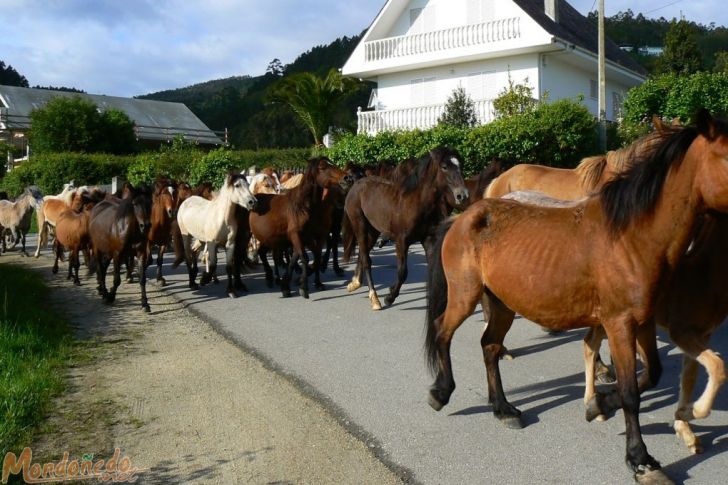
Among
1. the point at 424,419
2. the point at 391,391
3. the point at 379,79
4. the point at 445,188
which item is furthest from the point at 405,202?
the point at 379,79

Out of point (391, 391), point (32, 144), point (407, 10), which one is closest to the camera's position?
point (391, 391)

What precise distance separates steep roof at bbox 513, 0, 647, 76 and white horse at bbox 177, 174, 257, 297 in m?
19.4

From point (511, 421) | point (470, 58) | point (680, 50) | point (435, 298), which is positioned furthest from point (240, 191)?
point (680, 50)

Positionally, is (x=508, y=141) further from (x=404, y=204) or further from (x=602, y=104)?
(x=404, y=204)

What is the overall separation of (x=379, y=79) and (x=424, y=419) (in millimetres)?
30437

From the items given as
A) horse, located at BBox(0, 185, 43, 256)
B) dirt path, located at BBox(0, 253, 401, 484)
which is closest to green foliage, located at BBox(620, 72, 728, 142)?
dirt path, located at BBox(0, 253, 401, 484)

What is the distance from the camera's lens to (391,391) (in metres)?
6.23

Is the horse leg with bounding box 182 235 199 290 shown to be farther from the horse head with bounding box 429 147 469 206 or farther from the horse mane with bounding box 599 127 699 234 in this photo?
the horse mane with bounding box 599 127 699 234

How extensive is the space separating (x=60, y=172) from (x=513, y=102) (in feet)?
74.5

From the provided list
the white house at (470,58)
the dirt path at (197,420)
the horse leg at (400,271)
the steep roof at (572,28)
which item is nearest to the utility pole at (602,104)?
the white house at (470,58)

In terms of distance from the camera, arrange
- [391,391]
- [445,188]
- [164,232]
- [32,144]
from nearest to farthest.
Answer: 1. [391,391]
2. [445,188]
3. [164,232]
4. [32,144]

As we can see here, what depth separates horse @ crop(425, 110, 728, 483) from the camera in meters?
4.21

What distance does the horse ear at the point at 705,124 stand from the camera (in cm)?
404

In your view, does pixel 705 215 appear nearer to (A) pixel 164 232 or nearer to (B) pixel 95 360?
(B) pixel 95 360
